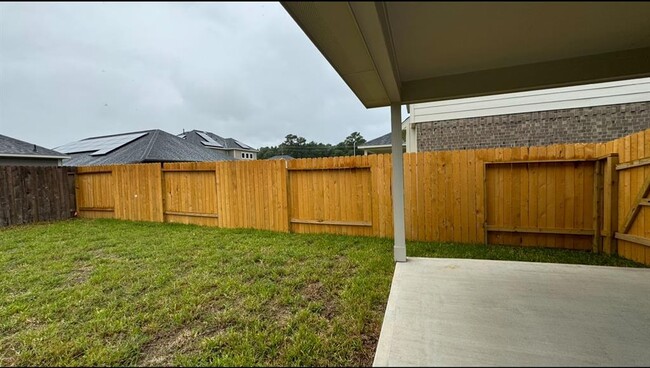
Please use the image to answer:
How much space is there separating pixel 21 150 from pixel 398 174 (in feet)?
46.4

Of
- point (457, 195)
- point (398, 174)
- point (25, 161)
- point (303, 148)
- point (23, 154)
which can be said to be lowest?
point (457, 195)

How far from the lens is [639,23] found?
203 cm

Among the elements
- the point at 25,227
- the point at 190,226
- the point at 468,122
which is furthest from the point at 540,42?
the point at 25,227

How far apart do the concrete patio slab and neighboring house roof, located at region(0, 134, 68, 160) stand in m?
13.9

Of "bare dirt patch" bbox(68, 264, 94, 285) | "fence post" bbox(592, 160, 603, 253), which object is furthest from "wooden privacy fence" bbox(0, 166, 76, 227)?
"fence post" bbox(592, 160, 603, 253)

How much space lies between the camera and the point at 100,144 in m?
17.4

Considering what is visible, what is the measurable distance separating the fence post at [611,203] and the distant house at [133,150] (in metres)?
15.1

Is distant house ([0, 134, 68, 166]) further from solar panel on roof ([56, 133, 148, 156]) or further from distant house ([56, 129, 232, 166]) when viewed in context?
solar panel on roof ([56, 133, 148, 156])

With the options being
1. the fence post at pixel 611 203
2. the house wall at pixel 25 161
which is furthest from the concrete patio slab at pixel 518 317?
the house wall at pixel 25 161

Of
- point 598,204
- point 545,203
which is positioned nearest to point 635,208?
point 598,204

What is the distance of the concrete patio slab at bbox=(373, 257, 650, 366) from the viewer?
1.71m

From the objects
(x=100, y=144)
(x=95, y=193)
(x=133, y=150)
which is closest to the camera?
(x=95, y=193)

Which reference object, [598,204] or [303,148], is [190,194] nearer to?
[598,204]

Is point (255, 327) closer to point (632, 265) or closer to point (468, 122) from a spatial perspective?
point (632, 265)
